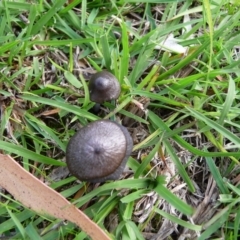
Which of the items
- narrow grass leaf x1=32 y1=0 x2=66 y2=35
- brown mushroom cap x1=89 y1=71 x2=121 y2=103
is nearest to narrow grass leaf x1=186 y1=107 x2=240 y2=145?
brown mushroom cap x1=89 y1=71 x2=121 y2=103

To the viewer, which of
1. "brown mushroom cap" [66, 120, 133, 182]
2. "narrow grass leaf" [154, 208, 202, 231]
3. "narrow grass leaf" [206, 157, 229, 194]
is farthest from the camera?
"narrow grass leaf" [206, 157, 229, 194]

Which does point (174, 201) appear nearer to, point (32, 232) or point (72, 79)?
point (32, 232)

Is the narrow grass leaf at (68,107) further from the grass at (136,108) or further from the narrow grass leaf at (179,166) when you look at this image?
the narrow grass leaf at (179,166)

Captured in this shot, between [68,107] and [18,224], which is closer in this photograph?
[18,224]

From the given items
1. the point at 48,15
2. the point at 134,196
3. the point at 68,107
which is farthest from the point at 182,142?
the point at 48,15

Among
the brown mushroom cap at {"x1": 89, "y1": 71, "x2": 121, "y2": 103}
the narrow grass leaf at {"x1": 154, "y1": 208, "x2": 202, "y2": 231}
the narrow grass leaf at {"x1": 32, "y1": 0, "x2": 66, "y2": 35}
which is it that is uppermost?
the narrow grass leaf at {"x1": 32, "y1": 0, "x2": 66, "y2": 35}

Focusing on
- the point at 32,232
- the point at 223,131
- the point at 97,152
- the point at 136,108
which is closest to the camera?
the point at 97,152

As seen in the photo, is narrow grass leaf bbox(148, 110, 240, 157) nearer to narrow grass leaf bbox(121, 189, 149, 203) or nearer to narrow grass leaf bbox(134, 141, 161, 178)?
narrow grass leaf bbox(134, 141, 161, 178)
